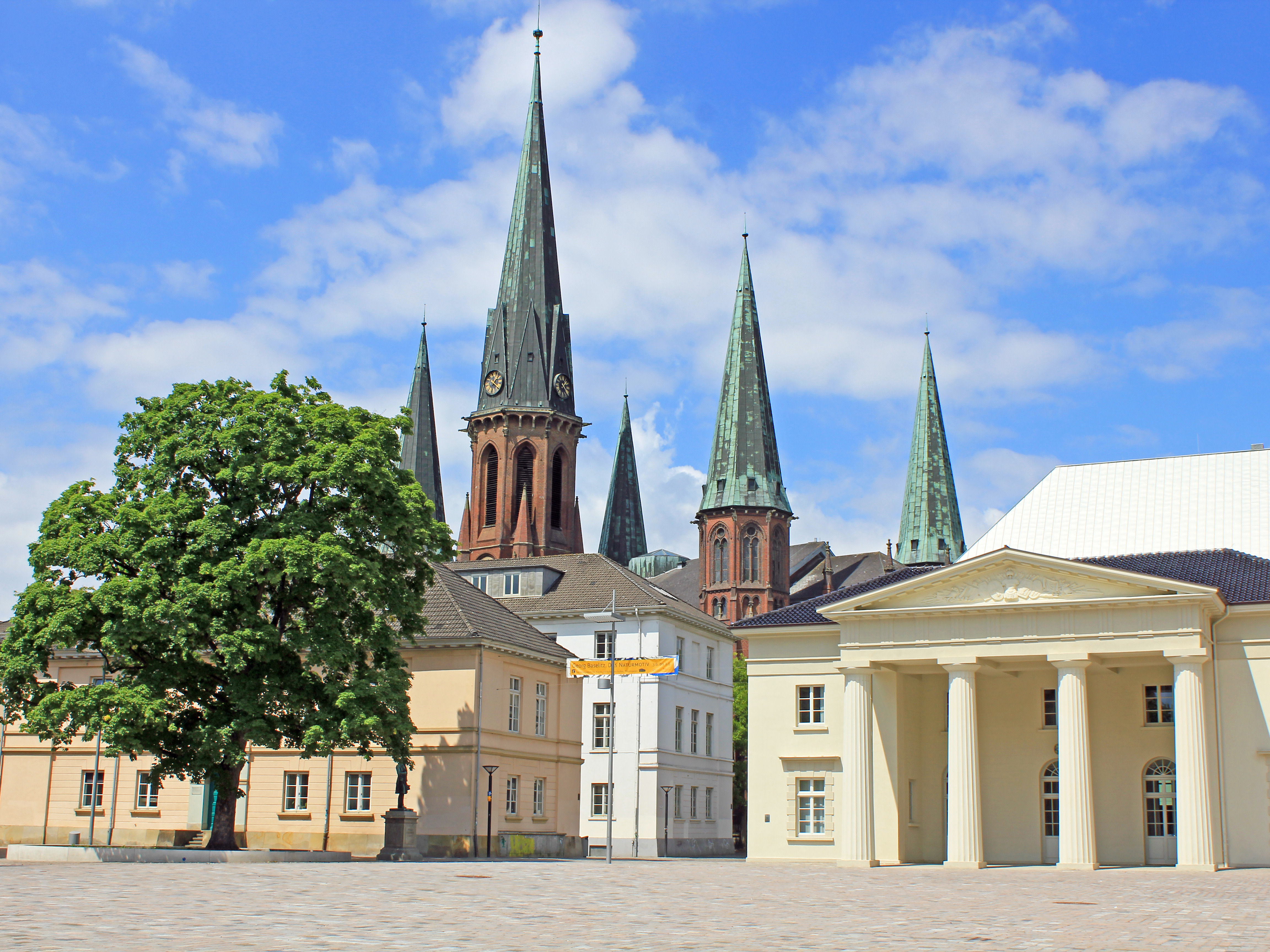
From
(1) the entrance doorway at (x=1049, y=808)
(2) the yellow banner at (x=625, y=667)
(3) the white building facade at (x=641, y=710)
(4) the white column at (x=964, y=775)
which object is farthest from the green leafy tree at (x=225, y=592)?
(3) the white building facade at (x=641, y=710)

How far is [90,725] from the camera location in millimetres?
36406

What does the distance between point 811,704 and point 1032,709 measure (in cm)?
752

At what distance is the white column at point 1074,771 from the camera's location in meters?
40.4

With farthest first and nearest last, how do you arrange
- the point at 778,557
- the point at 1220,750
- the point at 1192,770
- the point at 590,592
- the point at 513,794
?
the point at 778,557 < the point at 590,592 < the point at 513,794 < the point at 1220,750 < the point at 1192,770

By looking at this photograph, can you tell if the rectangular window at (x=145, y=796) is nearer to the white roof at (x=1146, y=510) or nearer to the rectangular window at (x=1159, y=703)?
the white roof at (x=1146, y=510)

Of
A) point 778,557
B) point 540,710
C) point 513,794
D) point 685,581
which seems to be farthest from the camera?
point 685,581

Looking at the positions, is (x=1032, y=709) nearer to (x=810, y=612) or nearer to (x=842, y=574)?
(x=810, y=612)

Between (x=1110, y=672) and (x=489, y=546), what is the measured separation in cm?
7628

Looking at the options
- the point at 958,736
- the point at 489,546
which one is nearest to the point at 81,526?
the point at 958,736

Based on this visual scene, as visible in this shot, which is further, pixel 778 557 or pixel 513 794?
pixel 778 557

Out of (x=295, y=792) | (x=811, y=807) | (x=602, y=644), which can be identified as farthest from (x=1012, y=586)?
(x=602, y=644)

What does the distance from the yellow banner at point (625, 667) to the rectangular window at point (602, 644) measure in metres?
22.5

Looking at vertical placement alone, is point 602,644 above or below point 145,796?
above

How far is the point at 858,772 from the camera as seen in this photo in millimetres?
43938
